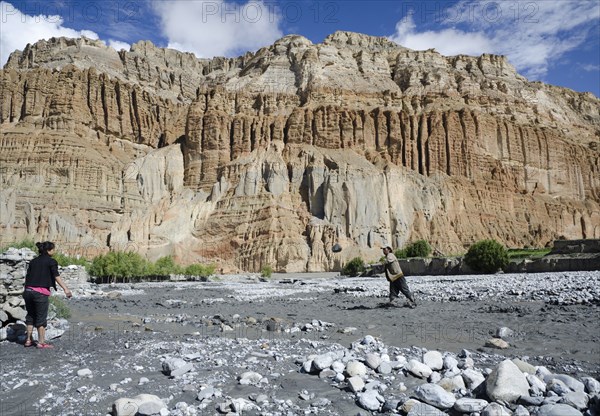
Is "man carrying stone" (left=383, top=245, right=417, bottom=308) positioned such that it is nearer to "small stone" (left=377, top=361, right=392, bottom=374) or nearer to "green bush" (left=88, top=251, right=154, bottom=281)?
"small stone" (left=377, top=361, right=392, bottom=374)

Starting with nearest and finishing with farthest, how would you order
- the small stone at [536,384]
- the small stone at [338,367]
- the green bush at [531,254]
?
the small stone at [536,384], the small stone at [338,367], the green bush at [531,254]

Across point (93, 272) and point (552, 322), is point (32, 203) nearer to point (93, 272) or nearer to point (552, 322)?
point (93, 272)

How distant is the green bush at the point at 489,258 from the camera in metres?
43.1

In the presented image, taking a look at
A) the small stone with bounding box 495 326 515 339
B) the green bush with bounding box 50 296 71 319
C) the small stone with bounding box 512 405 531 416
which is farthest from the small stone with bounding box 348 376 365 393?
the green bush with bounding box 50 296 71 319

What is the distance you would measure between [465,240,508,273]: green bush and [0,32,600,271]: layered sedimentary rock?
1636 inches

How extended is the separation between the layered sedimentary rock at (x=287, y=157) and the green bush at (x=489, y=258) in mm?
41552

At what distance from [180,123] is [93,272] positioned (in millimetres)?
69106

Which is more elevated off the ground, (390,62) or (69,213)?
(390,62)

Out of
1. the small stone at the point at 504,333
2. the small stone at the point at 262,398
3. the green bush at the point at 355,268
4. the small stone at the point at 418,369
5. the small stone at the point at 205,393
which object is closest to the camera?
the small stone at the point at 262,398

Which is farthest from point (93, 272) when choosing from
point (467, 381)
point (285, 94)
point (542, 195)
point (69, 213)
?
point (542, 195)

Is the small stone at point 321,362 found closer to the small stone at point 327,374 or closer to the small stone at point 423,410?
the small stone at point 327,374

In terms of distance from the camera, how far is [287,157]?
327 feet

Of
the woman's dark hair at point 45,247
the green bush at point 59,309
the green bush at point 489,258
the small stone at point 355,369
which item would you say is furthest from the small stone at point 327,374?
the green bush at point 489,258

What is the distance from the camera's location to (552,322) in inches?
449
